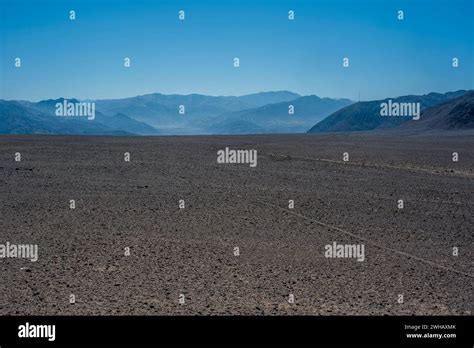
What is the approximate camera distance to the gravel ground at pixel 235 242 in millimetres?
7004

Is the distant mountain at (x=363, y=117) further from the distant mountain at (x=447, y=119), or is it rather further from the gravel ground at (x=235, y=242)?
the gravel ground at (x=235, y=242)

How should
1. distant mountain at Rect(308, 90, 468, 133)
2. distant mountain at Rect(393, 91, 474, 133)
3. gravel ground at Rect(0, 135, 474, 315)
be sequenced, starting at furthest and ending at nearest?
distant mountain at Rect(308, 90, 468, 133) < distant mountain at Rect(393, 91, 474, 133) < gravel ground at Rect(0, 135, 474, 315)

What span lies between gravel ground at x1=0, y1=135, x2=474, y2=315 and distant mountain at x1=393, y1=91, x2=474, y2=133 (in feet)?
239

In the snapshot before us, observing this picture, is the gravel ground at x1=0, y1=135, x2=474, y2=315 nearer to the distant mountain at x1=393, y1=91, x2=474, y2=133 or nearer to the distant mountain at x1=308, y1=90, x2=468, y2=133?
the distant mountain at x1=393, y1=91, x2=474, y2=133

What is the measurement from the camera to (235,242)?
1019 centimetres

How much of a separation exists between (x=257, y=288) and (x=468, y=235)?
18.6 ft

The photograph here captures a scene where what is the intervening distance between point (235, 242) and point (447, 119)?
94.2 meters

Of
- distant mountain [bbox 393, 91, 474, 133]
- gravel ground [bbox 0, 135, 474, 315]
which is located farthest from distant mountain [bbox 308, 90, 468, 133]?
gravel ground [bbox 0, 135, 474, 315]

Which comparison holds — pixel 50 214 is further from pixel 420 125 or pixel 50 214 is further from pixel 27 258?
pixel 420 125

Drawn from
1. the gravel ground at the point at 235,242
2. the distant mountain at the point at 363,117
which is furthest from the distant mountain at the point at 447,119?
the gravel ground at the point at 235,242

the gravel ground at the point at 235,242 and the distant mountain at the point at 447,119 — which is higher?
the distant mountain at the point at 447,119

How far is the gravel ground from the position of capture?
7.00 metres

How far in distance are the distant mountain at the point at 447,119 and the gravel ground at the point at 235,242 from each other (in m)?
72.9
